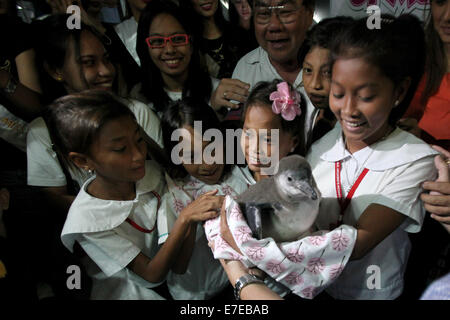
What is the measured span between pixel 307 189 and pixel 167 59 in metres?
0.49

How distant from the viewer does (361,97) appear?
2.34ft

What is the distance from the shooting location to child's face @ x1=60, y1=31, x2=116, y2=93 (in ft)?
2.78

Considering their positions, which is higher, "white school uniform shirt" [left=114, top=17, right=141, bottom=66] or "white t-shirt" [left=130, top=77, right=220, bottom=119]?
"white school uniform shirt" [left=114, top=17, right=141, bottom=66]

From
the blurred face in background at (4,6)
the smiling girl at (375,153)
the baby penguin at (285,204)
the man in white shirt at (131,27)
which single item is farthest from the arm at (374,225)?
the blurred face in background at (4,6)

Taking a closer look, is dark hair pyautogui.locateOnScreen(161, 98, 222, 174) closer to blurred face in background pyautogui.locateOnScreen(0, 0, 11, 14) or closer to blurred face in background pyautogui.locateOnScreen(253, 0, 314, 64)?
blurred face in background pyautogui.locateOnScreen(253, 0, 314, 64)

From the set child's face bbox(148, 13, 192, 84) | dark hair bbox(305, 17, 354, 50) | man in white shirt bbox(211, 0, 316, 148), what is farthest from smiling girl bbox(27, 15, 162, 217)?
dark hair bbox(305, 17, 354, 50)

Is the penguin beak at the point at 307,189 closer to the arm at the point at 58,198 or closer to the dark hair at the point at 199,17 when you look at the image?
the dark hair at the point at 199,17

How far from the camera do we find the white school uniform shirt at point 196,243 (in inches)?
35.7

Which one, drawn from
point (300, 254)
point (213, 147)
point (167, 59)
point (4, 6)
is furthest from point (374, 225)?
point (4, 6)

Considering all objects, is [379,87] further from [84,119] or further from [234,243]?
[84,119]

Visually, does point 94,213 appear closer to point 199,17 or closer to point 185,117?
point 185,117

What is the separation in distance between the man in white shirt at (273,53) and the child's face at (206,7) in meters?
0.10

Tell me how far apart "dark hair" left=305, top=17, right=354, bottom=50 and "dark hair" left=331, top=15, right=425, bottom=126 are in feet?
0.05
